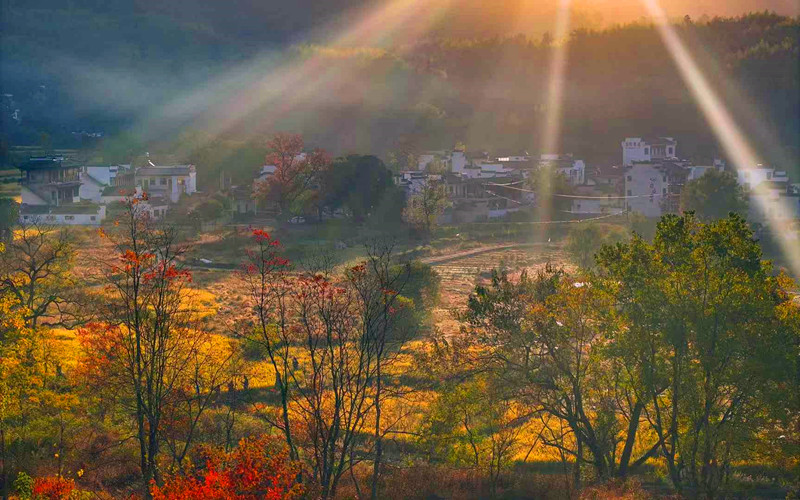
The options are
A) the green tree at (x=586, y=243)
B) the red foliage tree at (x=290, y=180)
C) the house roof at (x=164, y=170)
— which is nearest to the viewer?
the green tree at (x=586, y=243)

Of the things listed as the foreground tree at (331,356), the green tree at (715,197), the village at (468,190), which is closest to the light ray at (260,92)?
the village at (468,190)

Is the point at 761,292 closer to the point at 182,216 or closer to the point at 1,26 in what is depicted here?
the point at 182,216

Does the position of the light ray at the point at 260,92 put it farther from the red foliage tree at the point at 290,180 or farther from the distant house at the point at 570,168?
the distant house at the point at 570,168

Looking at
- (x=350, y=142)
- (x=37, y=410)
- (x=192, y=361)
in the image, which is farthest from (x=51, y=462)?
(x=350, y=142)

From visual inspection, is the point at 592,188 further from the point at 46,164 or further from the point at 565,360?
the point at 565,360

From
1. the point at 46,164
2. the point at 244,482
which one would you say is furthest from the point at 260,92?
the point at 244,482

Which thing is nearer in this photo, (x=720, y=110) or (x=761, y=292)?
(x=761, y=292)
